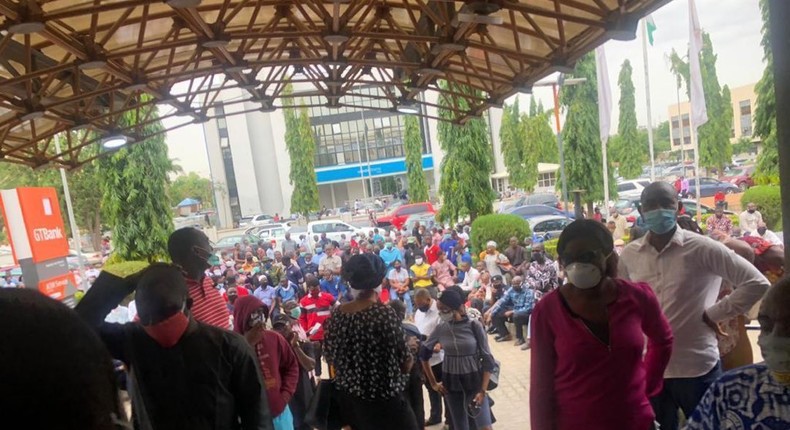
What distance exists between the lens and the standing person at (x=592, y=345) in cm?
224

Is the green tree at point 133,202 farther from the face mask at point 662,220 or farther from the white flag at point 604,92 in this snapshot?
the face mask at point 662,220

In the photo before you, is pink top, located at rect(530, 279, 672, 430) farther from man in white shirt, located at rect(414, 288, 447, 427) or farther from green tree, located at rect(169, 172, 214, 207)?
Result: green tree, located at rect(169, 172, 214, 207)

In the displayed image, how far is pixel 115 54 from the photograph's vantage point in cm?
575

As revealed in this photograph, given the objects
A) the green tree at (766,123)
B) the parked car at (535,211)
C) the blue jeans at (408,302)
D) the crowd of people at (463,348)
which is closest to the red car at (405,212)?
the parked car at (535,211)

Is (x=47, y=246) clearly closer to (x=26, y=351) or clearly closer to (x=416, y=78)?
(x=416, y=78)

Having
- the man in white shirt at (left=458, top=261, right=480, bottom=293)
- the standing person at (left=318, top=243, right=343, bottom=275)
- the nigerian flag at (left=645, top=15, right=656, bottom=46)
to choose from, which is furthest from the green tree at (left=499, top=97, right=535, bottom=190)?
the man in white shirt at (left=458, top=261, right=480, bottom=293)

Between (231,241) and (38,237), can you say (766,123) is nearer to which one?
(38,237)

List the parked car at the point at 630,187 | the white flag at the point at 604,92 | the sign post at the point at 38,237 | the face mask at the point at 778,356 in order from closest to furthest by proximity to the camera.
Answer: the face mask at the point at 778,356 < the sign post at the point at 38,237 < the white flag at the point at 604,92 < the parked car at the point at 630,187

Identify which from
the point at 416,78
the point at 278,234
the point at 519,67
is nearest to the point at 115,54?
the point at 416,78

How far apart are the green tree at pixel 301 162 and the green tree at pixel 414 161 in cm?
819

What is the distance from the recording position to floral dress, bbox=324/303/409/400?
288 cm

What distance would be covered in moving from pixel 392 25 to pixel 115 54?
333 cm

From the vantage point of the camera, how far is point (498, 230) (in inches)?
633

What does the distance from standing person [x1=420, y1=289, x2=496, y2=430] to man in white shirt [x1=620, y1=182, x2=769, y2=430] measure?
1951 millimetres
